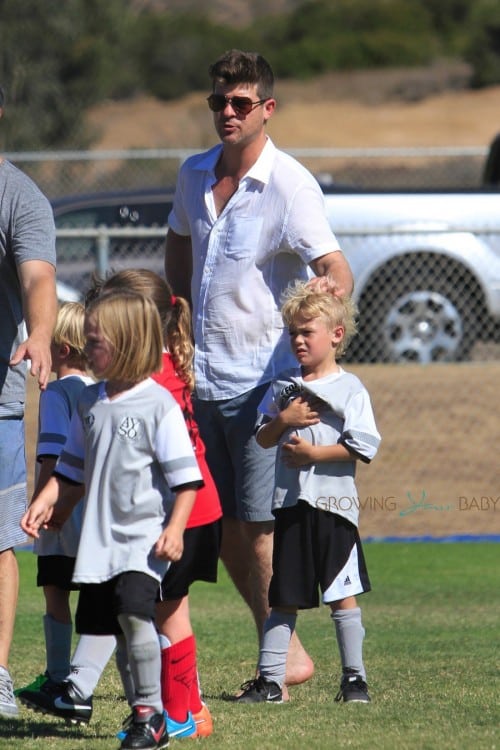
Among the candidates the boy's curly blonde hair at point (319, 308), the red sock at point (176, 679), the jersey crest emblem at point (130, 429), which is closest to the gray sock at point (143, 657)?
the red sock at point (176, 679)

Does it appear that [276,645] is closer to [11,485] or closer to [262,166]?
[11,485]

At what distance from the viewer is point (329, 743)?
12.9 ft

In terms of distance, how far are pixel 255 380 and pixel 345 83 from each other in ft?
118

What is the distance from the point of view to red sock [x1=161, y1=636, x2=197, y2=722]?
13.6 ft

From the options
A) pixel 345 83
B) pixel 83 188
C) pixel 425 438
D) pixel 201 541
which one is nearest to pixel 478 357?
pixel 425 438

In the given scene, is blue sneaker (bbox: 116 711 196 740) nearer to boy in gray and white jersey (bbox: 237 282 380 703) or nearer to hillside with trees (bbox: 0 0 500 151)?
boy in gray and white jersey (bbox: 237 282 380 703)

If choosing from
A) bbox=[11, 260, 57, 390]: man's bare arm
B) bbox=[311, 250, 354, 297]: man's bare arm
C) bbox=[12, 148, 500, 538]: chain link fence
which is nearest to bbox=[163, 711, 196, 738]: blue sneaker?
bbox=[11, 260, 57, 390]: man's bare arm

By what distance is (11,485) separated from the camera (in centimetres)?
476

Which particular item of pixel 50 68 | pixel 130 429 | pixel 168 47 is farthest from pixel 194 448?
pixel 168 47

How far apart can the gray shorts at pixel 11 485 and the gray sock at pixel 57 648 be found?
0.32m

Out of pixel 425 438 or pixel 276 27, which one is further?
pixel 276 27

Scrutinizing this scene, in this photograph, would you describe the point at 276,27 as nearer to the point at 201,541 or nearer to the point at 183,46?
the point at 183,46

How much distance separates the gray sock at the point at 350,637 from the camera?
467 centimetres

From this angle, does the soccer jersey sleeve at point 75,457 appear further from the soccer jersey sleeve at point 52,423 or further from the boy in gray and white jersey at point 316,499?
the boy in gray and white jersey at point 316,499
